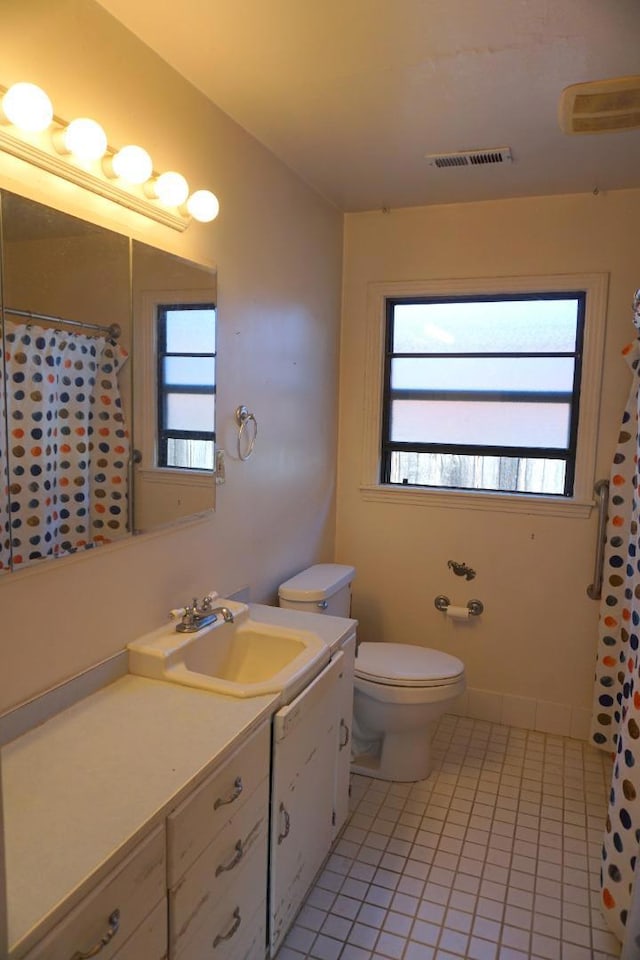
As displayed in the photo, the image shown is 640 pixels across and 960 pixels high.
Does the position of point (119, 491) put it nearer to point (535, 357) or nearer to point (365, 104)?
point (365, 104)

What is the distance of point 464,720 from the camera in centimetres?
310

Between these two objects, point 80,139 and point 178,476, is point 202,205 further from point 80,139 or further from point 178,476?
point 178,476

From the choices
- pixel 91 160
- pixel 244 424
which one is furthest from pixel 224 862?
pixel 91 160

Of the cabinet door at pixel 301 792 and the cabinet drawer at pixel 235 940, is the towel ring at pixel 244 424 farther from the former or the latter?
the cabinet drawer at pixel 235 940

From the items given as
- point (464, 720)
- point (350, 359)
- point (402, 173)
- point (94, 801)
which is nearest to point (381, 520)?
point (350, 359)

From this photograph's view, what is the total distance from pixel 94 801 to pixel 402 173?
2371mm

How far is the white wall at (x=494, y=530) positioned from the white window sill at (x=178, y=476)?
1289 mm

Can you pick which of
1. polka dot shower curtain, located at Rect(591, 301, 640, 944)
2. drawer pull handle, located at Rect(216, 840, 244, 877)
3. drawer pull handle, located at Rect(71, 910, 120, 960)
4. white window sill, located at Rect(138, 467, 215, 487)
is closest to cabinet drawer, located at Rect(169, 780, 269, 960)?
drawer pull handle, located at Rect(216, 840, 244, 877)

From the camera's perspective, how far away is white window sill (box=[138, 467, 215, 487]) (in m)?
1.78

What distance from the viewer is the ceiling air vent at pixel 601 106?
1.73 metres

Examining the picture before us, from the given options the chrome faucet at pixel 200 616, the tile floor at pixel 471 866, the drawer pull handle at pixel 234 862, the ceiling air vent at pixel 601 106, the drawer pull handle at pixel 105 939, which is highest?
the ceiling air vent at pixel 601 106

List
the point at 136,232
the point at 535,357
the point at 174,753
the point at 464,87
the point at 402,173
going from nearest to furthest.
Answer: the point at 174,753 < the point at 136,232 < the point at 464,87 < the point at 402,173 < the point at 535,357

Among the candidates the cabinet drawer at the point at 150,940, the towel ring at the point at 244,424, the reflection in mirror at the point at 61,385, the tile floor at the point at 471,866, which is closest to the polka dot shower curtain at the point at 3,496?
the reflection in mirror at the point at 61,385

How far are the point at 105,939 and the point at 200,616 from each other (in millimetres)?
897
